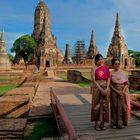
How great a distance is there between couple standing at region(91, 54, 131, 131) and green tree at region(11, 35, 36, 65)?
217ft

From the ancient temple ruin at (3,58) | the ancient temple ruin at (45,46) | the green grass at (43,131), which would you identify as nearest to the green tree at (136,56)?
the ancient temple ruin at (45,46)

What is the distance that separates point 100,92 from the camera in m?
5.52

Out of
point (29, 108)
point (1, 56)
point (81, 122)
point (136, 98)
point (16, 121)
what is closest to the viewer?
point (81, 122)

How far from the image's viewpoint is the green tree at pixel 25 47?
71.4 metres

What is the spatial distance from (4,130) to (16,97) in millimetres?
2653

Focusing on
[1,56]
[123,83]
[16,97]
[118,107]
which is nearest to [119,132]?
[118,107]

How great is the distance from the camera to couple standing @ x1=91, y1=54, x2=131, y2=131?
217 inches

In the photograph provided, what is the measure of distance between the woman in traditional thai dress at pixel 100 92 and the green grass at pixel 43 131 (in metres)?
1.56

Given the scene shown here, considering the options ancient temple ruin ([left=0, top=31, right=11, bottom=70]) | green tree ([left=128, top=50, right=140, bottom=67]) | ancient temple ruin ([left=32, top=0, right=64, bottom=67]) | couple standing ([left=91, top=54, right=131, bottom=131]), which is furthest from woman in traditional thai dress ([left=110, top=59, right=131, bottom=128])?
green tree ([left=128, top=50, right=140, bottom=67])

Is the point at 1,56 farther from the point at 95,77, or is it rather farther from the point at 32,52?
the point at 95,77

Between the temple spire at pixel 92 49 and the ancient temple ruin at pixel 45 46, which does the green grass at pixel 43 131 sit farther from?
the temple spire at pixel 92 49

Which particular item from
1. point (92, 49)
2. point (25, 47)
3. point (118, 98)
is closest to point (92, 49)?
point (92, 49)

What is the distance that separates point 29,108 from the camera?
825cm

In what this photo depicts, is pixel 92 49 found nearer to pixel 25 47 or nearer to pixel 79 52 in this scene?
pixel 79 52
